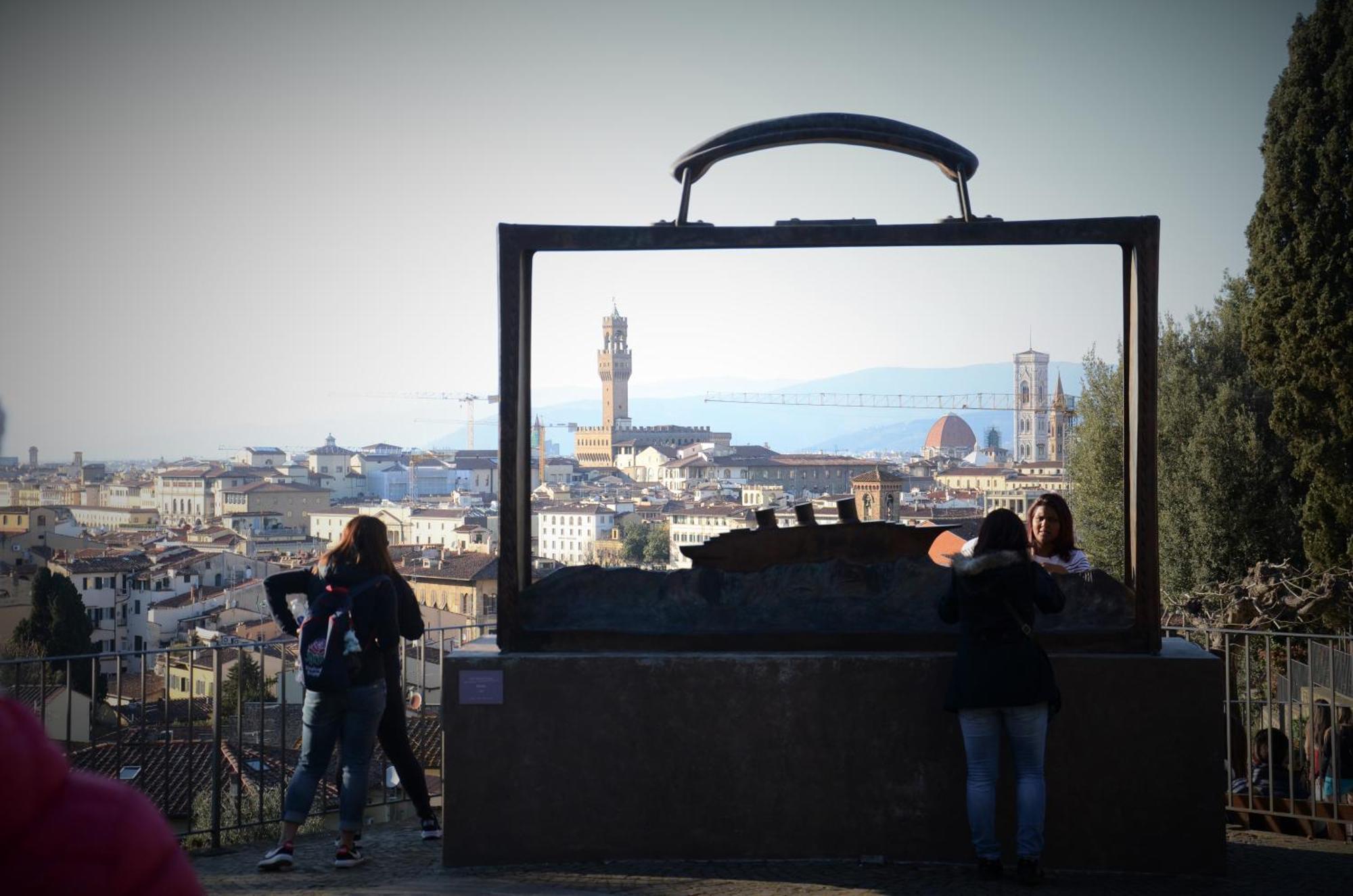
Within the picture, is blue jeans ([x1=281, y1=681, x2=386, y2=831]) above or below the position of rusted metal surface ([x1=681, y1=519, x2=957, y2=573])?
below

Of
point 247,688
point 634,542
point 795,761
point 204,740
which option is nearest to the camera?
point 795,761

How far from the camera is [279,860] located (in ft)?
14.3

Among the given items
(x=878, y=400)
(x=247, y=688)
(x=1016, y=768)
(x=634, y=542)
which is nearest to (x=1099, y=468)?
(x=878, y=400)

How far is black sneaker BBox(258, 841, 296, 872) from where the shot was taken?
4.33 m

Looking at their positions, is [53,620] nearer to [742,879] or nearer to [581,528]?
[581,528]

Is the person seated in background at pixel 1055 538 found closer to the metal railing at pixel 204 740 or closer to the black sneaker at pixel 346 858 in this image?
the metal railing at pixel 204 740

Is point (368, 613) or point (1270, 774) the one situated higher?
point (368, 613)

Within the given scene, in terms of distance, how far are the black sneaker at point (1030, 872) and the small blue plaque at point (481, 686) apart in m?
1.82


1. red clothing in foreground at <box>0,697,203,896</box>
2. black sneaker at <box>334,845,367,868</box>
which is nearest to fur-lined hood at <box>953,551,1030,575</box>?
black sneaker at <box>334,845,367,868</box>

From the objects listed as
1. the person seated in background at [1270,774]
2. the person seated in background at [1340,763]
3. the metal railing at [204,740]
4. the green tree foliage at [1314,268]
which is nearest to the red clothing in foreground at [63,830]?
the metal railing at [204,740]

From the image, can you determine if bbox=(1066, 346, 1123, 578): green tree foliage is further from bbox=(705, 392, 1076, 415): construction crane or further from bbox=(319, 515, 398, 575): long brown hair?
bbox=(319, 515, 398, 575): long brown hair

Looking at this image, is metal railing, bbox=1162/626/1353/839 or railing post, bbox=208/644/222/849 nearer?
railing post, bbox=208/644/222/849

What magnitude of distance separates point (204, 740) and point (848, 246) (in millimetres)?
5975

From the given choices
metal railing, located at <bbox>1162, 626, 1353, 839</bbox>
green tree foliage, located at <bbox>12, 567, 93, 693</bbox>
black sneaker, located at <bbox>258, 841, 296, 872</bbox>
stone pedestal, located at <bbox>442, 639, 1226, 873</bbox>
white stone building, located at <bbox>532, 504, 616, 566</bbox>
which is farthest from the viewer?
white stone building, located at <bbox>532, 504, 616, 566</bbox>
